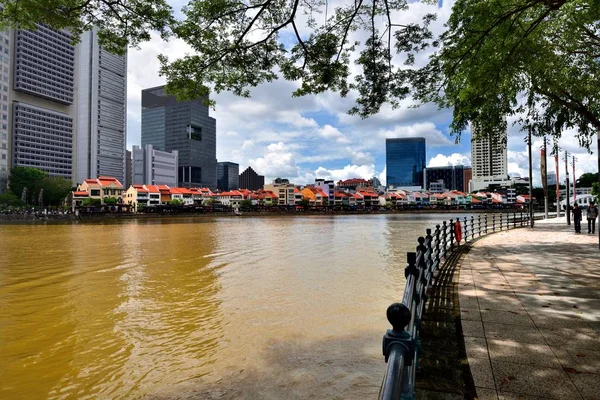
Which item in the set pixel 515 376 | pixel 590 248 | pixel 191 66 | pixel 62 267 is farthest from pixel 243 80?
pixel 590 248

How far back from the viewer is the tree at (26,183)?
8656 centimetres

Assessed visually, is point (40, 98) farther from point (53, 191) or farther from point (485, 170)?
point (485, 170)

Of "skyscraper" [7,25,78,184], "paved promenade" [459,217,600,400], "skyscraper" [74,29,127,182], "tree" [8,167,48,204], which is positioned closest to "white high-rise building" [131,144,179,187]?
"skyscraper" [74,29,127,182]

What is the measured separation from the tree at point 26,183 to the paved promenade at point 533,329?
109 meters

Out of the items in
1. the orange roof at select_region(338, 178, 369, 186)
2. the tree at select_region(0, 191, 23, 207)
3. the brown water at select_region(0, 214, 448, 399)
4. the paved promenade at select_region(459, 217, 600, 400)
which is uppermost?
the orange roof at select_region(338, 178, 369, 186)

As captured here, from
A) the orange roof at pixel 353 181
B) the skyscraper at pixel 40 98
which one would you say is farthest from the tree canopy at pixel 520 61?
the orange roof at pixel 353 181

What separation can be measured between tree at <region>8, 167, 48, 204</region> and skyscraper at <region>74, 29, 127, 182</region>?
131ft

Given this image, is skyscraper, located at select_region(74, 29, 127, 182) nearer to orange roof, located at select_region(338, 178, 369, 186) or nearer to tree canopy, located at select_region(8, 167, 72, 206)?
tree canopy, located at select_region(8, 167, 72, 206)

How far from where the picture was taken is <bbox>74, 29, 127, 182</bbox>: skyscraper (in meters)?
129

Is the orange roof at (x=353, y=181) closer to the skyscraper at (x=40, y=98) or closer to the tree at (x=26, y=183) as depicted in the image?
the skyscraper at (x=40, y=98)

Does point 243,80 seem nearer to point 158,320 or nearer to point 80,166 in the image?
point 158,320

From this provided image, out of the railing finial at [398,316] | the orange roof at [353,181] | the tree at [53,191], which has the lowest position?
the railing finial at [398,316]

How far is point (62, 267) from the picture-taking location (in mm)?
13852

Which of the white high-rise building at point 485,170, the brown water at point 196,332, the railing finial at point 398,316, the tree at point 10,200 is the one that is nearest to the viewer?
the railing finial at point 398,316
